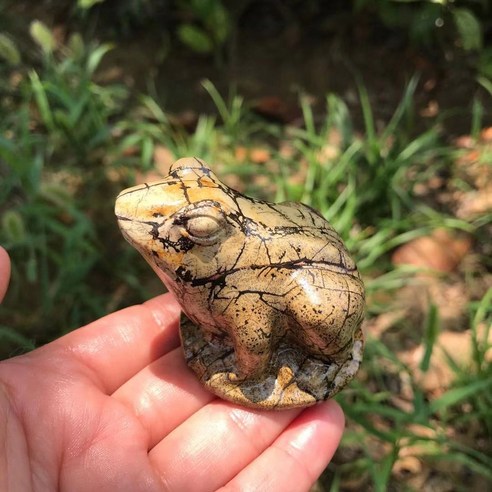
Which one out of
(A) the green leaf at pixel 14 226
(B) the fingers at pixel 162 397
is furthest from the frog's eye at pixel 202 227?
(A) the green leaf at pixel 14 226

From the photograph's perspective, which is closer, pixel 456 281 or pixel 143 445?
pixel 143 445

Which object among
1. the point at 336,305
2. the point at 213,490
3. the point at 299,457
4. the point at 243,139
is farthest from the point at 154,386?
the point at 243,139

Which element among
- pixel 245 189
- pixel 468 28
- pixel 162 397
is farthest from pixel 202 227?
pixel 468 28

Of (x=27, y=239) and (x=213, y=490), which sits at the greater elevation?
(x=27, y=239)

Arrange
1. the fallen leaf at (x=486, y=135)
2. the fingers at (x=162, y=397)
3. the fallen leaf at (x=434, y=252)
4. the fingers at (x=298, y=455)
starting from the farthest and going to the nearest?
1. the fallen leaf at (x=486, y=135)
2. the fallen leaf at (x=434, y=252)
3. the fingers at (x=162, y=397)
4. the fingers at (x=298, y=455)

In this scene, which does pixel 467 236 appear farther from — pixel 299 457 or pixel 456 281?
pixel 299 457

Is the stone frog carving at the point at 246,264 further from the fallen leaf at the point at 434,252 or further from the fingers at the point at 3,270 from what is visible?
the fallen leaf at the point at 434,252

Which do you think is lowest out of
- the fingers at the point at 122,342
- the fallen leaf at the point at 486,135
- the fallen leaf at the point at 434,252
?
the fallen leaf at the point at 434,252
